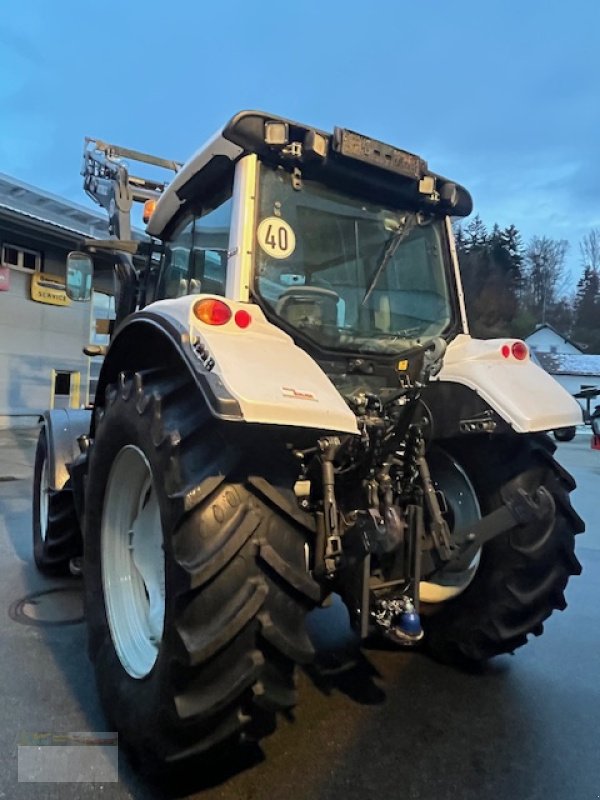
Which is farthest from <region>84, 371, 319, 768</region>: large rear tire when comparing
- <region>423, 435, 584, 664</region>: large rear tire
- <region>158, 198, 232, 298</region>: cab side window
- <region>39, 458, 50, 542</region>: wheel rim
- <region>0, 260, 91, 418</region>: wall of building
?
<region>0, 260, 91, 418</region>: wall of building

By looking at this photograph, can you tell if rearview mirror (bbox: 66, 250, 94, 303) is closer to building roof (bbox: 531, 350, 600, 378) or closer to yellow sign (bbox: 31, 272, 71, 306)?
yellow sign (bbox: 31, 272, 71, 306)

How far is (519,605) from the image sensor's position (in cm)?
271

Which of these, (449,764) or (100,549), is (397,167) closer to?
(100,549)

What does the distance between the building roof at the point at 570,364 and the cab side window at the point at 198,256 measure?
37.8 metres

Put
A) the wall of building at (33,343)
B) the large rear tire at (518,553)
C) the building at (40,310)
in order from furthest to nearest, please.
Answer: the wall of building at (33,343)
the building at (40,310)
the large rear tire at (518,553)

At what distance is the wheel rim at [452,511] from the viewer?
114 inches

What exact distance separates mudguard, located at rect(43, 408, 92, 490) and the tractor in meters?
0.69

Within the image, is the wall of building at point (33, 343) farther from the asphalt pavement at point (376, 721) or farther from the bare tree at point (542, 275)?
the bare tree at point (542, 275)

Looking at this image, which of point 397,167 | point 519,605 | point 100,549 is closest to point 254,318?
point 397,167

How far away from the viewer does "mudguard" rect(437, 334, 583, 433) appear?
2424 mm

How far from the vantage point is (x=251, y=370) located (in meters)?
1.94

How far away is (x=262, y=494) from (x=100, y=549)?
1.18m

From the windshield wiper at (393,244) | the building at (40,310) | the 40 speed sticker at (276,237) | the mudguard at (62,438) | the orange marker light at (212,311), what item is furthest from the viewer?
the building at (40,310)

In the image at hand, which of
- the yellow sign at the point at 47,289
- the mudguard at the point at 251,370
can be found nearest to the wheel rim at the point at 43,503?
the mudguard at the point at 251,370
